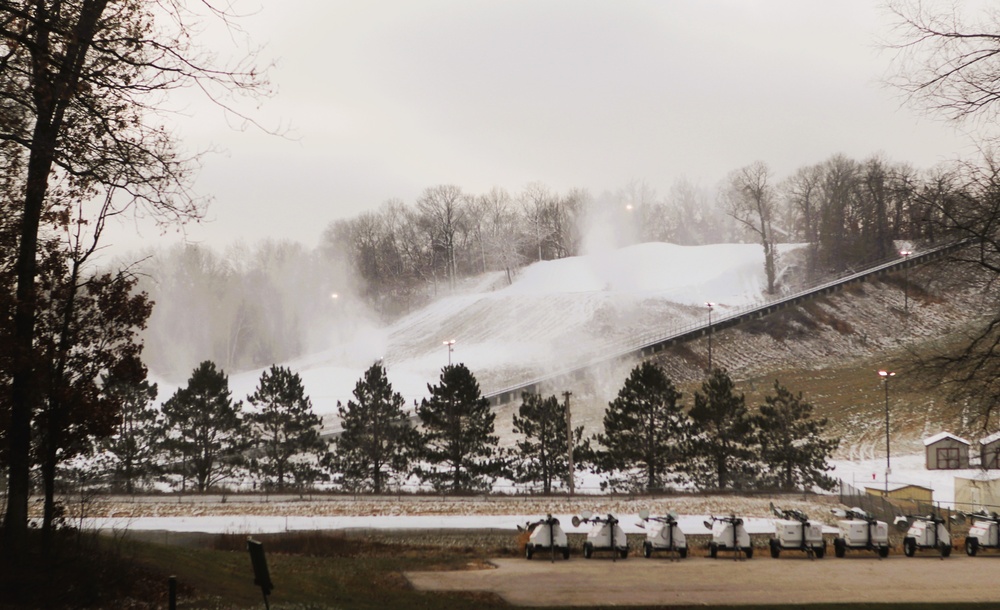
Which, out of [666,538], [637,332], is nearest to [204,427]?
[666,538]

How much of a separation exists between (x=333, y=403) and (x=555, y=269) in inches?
2211

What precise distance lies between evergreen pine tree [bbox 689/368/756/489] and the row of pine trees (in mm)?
61

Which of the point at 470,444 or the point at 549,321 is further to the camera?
the point at 549,321

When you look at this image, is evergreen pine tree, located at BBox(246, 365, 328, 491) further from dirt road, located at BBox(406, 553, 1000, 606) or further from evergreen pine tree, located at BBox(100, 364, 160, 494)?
dirt road, located at BBox(406, 553, 1000, 606)

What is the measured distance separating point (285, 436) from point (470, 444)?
11.4m

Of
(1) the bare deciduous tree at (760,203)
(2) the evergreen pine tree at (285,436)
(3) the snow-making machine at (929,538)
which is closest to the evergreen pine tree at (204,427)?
(2) the evergreen pine tree at (285,436)

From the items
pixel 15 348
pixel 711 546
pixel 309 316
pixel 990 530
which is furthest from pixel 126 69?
pixel 309 316

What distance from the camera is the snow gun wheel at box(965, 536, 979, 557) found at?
24.5 m

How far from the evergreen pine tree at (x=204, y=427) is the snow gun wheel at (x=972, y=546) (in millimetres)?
36544

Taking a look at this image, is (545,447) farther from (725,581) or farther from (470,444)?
(725,581)

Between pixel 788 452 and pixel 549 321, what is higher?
pixel 549 321

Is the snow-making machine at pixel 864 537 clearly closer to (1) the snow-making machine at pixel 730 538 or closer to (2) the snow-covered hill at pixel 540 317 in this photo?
(1) the snow-making machine at pixel 730 538

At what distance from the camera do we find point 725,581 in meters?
19.1

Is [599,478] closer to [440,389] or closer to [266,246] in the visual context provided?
[440,389]
